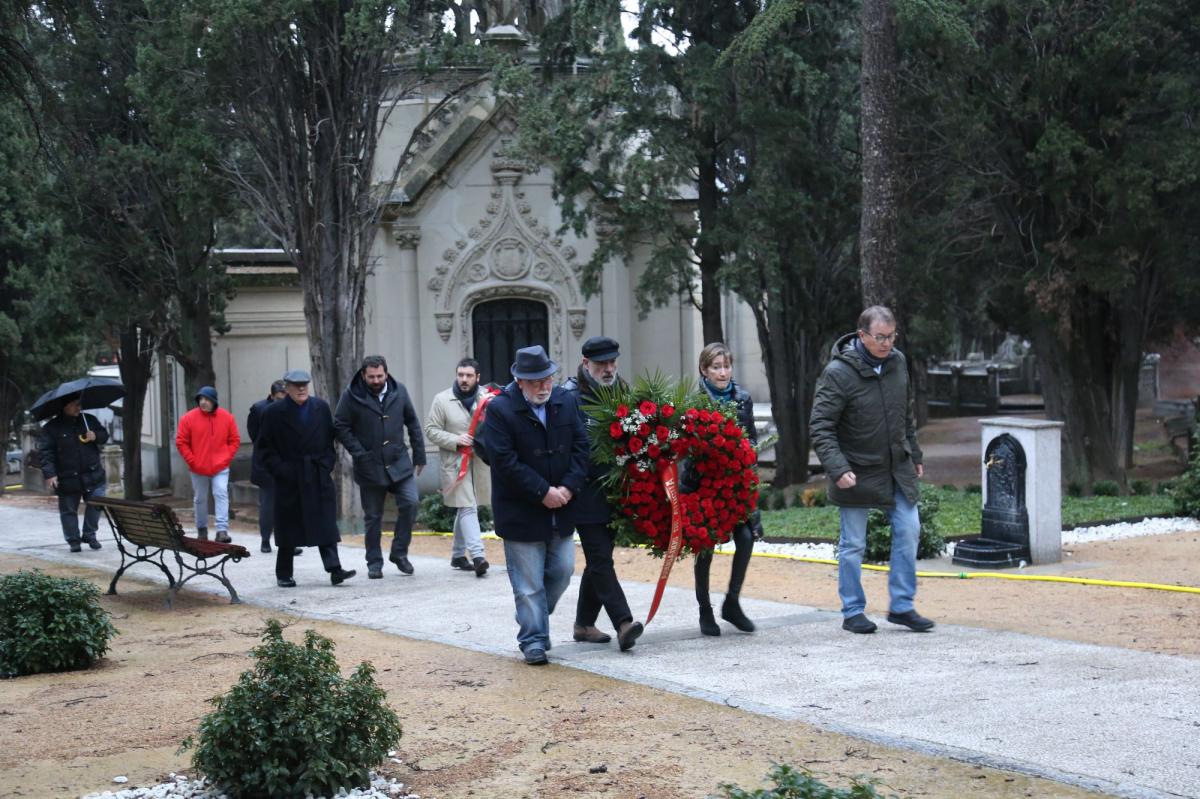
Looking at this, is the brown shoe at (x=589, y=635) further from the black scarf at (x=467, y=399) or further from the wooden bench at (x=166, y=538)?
the black scarf at (x=467, y=399)

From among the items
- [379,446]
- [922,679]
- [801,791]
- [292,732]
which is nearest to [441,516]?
[379,446]

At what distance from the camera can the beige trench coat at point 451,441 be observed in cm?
1216

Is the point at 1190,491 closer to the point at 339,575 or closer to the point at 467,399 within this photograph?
the point at 467,399

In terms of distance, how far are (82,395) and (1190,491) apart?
38.5 ft

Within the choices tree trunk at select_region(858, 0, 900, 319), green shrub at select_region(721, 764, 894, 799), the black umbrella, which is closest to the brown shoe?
green shrub at select_region(721, 764, 894, 799)

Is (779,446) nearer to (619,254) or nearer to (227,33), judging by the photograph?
(619,254)

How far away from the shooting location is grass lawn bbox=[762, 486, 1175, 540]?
14.6 meters

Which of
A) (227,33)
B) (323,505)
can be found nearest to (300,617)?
(323,505)

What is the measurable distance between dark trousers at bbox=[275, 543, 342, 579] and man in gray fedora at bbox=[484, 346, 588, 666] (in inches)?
160

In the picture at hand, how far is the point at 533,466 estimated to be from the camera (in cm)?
820

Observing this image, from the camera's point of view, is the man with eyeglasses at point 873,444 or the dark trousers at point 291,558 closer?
the man with eyeglasses at point 873,444

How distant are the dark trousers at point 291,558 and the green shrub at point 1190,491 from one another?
8.63 metres

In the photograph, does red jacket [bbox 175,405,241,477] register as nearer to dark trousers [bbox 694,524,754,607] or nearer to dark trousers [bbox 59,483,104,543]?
dark trousers [bbox 59,483,104,543]

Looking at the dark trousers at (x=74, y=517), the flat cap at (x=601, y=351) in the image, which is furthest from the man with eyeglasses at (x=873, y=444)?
the dark trousers at (x=74, y=517)
